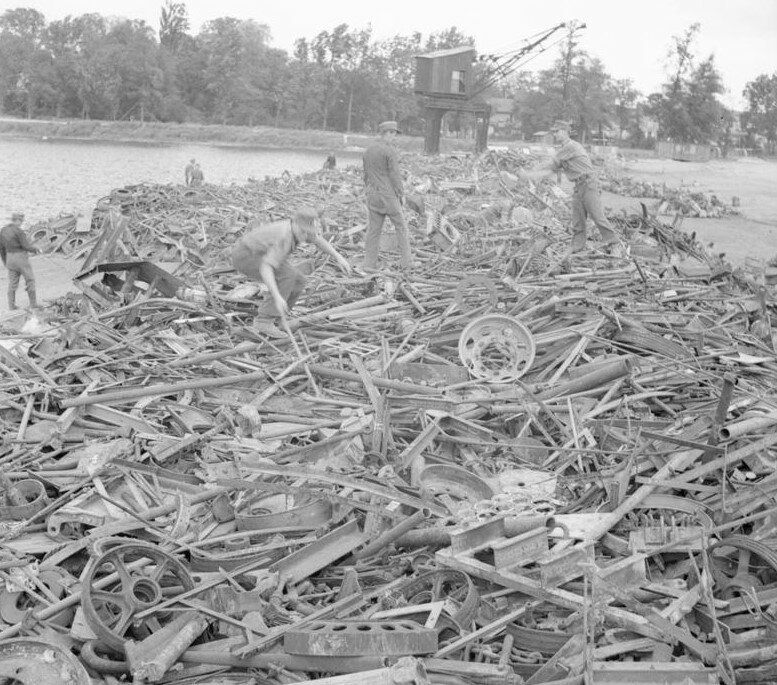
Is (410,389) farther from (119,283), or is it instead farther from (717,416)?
(119,283)

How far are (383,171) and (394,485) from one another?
6754 mm

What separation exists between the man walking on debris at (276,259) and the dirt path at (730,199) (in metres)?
9.14

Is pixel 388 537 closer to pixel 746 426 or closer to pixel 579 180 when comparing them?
pixel 746 426

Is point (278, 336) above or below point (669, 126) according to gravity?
below

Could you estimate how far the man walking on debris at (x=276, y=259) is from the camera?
8344 mm

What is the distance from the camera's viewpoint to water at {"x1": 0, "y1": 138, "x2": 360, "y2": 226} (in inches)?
1371

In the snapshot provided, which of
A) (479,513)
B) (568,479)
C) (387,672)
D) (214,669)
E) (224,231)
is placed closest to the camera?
(387,672)

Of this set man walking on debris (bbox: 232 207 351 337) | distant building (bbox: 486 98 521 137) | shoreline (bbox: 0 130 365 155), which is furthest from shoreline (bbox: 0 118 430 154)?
man walking on debris (bbox: 232 207 351 337)

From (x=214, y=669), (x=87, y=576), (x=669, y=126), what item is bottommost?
(x=214, y=669)

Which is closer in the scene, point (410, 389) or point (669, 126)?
point (410, 389)

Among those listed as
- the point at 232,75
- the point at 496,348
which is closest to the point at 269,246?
the point at 496,348

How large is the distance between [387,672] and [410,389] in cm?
356

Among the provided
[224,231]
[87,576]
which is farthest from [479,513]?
[224,231]

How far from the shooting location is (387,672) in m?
3.88
